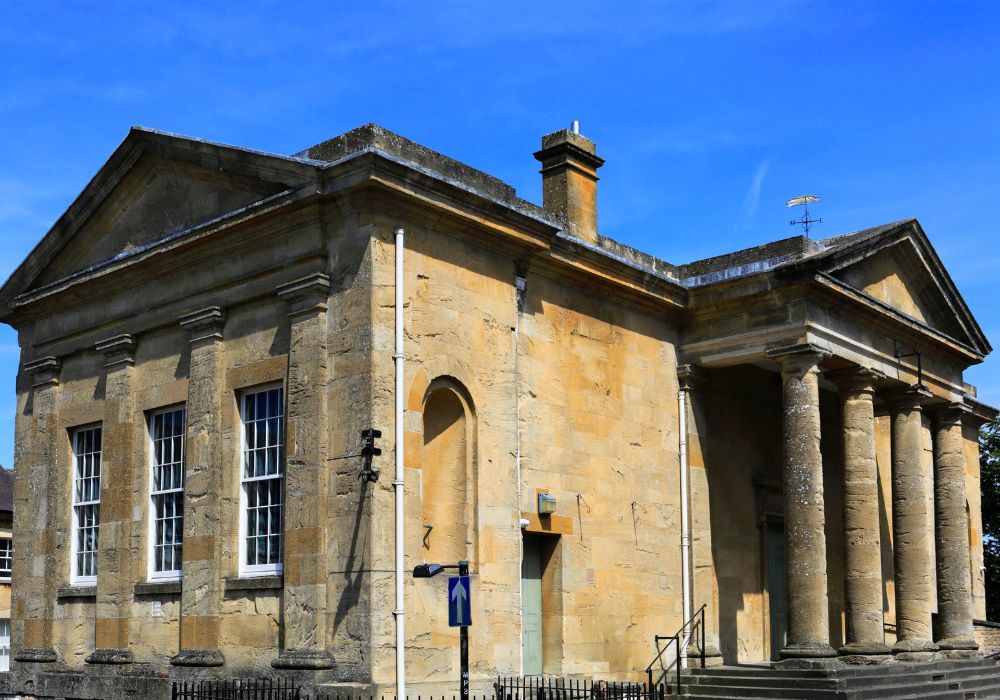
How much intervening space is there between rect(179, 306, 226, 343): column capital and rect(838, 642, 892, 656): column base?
10.7 metres

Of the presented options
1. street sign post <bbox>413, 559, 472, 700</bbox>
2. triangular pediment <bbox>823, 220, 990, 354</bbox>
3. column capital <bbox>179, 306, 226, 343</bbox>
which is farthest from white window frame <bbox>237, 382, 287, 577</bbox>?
triangular pediment <bbox>823, 220, 990, 354</bbox>

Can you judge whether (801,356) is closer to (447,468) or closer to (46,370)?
(447,468)

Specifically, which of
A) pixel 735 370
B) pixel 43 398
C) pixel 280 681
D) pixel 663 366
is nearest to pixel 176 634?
pixel 280 681

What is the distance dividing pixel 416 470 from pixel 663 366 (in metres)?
6.49

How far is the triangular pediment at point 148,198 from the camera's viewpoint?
15.9m

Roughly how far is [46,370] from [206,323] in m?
4.58

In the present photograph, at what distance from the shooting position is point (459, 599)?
12453 millimetres

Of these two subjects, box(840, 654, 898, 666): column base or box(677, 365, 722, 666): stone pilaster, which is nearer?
box(840, 654, 898, 666): column base

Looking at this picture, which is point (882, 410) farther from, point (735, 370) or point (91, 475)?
point (91, 475)

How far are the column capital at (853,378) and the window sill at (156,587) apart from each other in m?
10.8

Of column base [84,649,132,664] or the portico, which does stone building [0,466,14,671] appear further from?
the portico

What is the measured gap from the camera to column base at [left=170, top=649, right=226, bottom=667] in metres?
15.1

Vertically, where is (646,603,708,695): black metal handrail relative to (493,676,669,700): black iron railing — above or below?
above

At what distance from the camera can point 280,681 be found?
14086 mm
